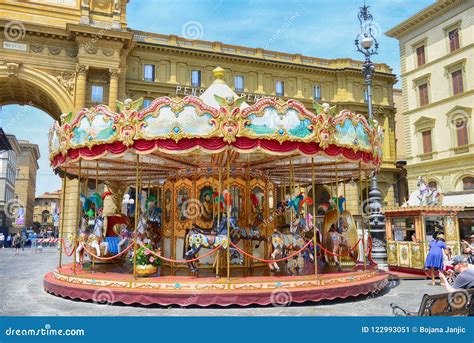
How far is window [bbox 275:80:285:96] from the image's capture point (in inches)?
1580

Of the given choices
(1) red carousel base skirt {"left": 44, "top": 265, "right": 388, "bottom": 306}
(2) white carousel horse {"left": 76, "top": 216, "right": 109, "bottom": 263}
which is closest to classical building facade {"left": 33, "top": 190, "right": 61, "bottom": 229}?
(2) white carousel horse {"left": 76, "top": 216, "right": 109, "bottom": 263}

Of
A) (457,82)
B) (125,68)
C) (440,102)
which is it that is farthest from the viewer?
(125,68)

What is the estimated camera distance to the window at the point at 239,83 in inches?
1523

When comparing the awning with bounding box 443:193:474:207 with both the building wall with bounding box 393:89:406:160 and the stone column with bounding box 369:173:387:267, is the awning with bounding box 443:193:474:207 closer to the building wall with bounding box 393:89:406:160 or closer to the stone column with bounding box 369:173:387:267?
the stone column with bounding box 369:173:387:267

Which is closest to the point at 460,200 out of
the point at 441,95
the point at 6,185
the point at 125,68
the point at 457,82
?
the point at 441,95

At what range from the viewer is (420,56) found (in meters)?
33.4

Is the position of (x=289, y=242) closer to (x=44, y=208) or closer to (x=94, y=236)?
(x=94, y=236)

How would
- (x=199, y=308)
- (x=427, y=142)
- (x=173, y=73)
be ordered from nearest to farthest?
(x=199, y=308) → (x=427, y=142) → (x=173, y=73)

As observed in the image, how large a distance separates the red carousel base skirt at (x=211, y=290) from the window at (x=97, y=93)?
2431 centimetres

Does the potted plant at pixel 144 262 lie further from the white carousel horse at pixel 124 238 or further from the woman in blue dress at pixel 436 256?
the woman in blue dress at pixel 436 256

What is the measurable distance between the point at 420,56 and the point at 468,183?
11.5 m

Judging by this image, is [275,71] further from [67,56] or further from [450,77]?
[67,56]

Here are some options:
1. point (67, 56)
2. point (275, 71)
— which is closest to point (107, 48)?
point (67, 56)

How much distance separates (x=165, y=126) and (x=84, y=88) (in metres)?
24.0
